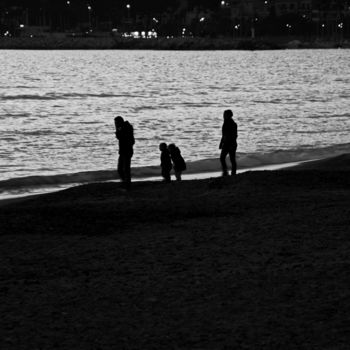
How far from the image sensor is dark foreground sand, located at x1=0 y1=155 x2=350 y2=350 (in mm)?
8852

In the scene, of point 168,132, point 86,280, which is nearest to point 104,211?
point 86,280

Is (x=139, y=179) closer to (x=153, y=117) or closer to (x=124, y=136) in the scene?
(x=124, y=136)

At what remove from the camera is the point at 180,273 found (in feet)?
36.2

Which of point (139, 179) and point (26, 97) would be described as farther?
point (26, 97)

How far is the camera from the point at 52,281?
35.8ft

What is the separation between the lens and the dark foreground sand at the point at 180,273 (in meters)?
8.85

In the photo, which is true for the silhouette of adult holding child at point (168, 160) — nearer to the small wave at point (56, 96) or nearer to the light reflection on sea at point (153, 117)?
the light reflection on sea at point (153, 117)

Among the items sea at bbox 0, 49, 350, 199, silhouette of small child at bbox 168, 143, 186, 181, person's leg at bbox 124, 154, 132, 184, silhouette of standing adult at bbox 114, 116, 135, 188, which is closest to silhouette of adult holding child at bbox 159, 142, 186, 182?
silhouette of small child at bbox 168, 143, 186, 181

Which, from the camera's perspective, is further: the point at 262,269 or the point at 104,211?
the point at 104,211

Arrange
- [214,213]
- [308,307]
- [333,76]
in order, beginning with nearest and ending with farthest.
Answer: [308,307]
[214,213]
[333,76]

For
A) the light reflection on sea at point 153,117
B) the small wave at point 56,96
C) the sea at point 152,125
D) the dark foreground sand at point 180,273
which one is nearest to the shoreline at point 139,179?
the sea at point 152,125

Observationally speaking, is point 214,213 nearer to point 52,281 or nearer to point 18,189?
point 52,281

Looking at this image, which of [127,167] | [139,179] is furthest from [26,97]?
[127,167]

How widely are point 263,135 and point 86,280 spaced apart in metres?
29.8
